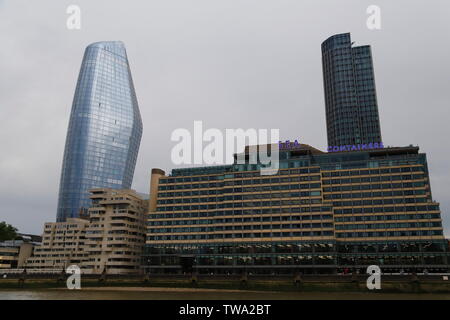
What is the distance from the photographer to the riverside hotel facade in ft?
453

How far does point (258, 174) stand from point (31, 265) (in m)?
130

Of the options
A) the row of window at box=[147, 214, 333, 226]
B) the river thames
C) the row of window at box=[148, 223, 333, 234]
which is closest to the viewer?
the river thames

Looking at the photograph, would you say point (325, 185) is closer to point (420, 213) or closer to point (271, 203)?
point (271, 203)

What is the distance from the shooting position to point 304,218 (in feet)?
481

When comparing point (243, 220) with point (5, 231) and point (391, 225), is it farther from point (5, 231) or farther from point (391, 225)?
point (5, 231)

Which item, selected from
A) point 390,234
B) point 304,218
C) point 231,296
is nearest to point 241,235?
point 304,218

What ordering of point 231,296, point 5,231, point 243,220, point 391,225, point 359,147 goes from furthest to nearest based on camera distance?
point 5,231 < point 359,147 < point 243,220 < point 391,225 < point 231,296

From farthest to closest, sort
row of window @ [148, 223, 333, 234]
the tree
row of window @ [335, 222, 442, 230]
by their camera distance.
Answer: the tree < row of window @ [148, 223, 333, 234] < row of window @ [335, 222, 442, 230]

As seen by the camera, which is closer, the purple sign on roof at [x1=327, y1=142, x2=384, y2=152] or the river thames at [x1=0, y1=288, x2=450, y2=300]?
the river thames at [x1=0, y1=288, x2=450, y2=300]

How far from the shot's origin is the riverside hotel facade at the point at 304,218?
5433 inches

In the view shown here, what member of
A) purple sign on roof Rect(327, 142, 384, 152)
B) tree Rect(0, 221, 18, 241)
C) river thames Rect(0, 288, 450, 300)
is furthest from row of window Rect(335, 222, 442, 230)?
tree Rect(0, 221, 18, 241)

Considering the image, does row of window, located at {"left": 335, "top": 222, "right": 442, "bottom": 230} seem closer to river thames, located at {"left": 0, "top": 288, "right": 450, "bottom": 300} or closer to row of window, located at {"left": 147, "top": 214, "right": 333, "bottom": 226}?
row of window, located at {"left": 147, "top": 214, "right": 333, "bottom": 226}
